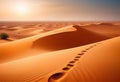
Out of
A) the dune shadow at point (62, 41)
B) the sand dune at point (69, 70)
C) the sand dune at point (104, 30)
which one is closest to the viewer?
the sand dune at point (69, 70)

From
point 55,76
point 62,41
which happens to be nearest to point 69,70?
point 55,76

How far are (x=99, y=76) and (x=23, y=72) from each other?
265 cm

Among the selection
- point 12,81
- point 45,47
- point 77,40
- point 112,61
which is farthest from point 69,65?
point 77,40

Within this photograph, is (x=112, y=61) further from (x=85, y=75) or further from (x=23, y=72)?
(x=23, y=72)

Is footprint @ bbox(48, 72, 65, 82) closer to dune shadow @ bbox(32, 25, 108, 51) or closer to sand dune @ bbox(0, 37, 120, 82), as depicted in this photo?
sand dune @ bbox(0, 37, 120, 82)

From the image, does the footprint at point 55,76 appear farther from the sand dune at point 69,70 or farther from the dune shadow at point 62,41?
the dune shadow at point 62,41

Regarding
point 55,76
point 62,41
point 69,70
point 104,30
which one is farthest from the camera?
point 104,30

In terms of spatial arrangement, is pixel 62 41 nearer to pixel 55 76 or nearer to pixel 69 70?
pixel 69 70

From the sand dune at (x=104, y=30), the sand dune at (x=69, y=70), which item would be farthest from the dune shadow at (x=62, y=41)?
the sand dune at (x=104, y=30)

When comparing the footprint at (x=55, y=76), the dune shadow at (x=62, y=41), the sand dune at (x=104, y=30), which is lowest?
the sand dune at (x=104, y=30)

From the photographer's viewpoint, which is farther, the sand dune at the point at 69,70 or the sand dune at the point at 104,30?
the sand dune at the point at 104,30

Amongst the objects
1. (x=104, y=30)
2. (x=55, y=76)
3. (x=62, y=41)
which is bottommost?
(x=104, y=30)

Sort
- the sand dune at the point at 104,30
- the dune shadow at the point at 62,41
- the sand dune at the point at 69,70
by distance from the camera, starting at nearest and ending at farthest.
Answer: the sand dune at the point at 69,70
the dune shadow at the point at 62,41
the sand dune at the point at 104,30

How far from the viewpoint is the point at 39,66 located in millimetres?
6785
